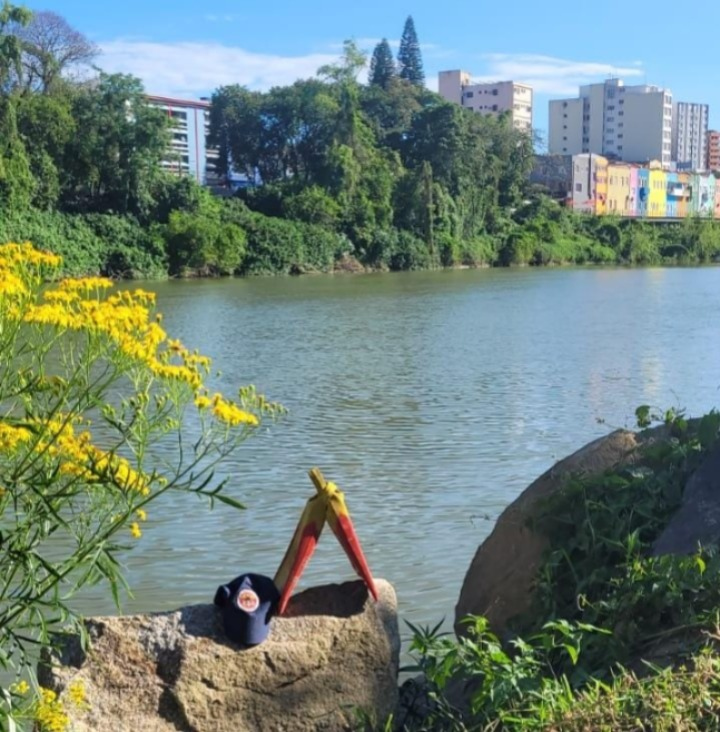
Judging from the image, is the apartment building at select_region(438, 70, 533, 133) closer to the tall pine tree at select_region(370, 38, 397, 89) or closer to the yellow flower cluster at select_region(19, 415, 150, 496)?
the tall pine tree at select_region(370, 38, 397, 89)

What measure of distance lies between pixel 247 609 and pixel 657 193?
261ft

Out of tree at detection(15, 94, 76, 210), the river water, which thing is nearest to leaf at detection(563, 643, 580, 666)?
the river water

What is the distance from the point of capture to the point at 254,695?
2914 millimetres

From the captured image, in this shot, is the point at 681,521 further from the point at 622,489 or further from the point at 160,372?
the point at 160,372

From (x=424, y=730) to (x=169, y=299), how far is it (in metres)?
24.4

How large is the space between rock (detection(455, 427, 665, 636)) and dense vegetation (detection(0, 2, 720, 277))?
31790 mm

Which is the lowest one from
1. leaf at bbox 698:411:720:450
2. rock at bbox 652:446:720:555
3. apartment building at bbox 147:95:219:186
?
rock at bbox 652:446:720:555

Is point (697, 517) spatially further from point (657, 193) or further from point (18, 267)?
point (657, 193)

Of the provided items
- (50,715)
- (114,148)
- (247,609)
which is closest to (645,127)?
(114,148)

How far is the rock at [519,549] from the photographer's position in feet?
11.5

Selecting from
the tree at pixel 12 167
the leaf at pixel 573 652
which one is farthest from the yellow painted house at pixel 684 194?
the leaf at pixel 573 652

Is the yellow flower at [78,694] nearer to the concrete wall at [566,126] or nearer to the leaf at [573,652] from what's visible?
the leaf at [573,652]

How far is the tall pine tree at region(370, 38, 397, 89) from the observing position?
75.8 metres

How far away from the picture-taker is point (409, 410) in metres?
10.4
